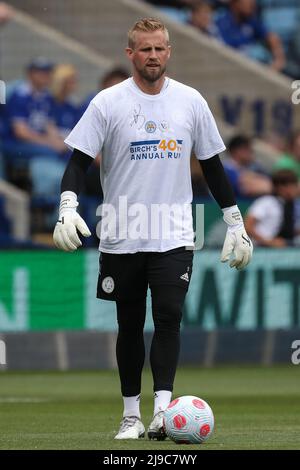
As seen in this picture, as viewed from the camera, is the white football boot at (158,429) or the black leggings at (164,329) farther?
the black leggings at (164,329)

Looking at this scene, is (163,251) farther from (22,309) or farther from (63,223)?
(22,309)

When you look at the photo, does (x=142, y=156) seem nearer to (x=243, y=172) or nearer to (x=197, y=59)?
(x=243, y=172)

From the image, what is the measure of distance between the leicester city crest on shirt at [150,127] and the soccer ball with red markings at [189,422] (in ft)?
5.11

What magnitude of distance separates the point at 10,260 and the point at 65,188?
7268 mm

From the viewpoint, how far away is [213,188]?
8477mm

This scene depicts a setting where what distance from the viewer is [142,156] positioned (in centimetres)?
820

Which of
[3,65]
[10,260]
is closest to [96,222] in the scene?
[10,260]

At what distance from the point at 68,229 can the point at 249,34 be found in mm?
14465

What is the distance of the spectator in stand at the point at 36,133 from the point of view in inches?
696

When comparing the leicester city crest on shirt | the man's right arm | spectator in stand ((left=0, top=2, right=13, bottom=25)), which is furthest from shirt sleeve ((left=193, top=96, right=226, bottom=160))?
spectator in stand ((left=0, top=2, right=13, bottom=25))

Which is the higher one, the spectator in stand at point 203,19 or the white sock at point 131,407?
the spectator in stand at point 203,19

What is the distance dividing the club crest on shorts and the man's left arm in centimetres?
66

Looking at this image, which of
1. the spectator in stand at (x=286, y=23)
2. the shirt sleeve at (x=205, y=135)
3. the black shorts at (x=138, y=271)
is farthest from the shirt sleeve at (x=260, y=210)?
the black shorts at (x=138, y=271)

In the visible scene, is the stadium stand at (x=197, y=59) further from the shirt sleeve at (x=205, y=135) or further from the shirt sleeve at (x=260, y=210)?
the shirt sleeve at (x=205, y=135)
